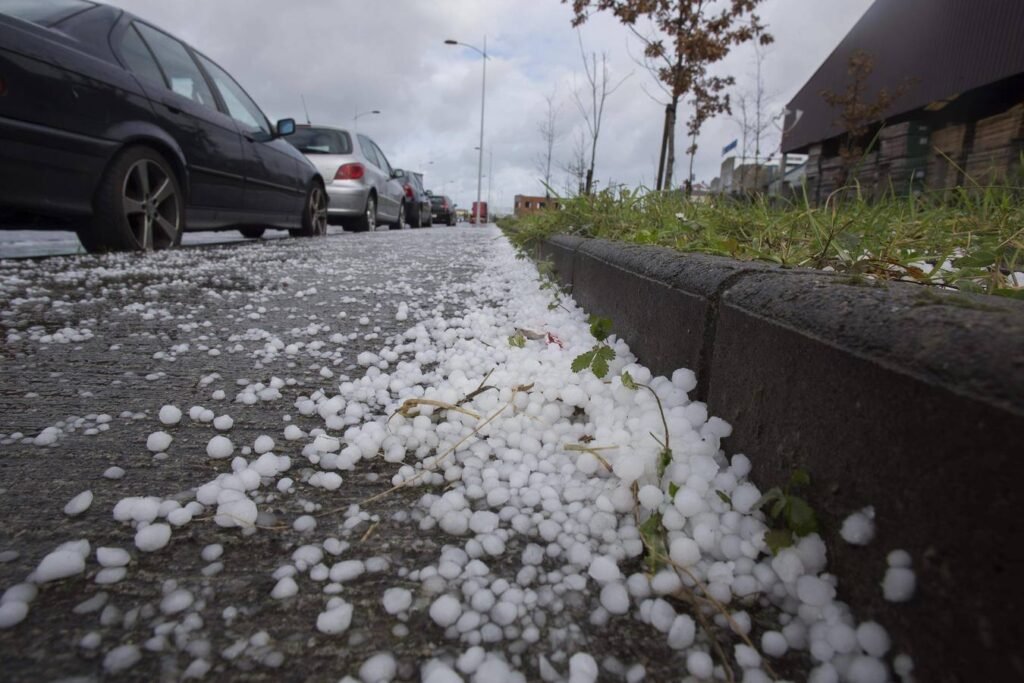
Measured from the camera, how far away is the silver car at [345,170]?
755cm

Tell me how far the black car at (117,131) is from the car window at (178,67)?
1cm

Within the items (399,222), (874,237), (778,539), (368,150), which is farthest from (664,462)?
(399,222)

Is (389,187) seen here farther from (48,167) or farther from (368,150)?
(48,167)

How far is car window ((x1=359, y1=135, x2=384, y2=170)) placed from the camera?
827 cm

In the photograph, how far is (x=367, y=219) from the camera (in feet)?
27.9

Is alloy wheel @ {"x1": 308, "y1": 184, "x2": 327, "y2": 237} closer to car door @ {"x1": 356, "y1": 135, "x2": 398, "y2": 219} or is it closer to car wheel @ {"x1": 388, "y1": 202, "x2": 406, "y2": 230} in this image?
car door @ {"x1": 356, "y1": 135, "x2": 398, "y2": 219}

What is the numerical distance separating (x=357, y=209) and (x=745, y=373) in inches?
303

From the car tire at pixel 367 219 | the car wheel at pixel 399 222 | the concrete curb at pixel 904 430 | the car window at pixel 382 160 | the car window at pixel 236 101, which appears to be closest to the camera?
the concrete curb at pixel 904 430

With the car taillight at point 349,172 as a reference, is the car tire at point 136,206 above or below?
below

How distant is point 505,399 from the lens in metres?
1.40

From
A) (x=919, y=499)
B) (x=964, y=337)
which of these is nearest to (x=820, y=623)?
(x=919, y=499)

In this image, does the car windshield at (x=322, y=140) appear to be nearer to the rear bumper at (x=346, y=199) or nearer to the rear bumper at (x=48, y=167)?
the rear bumper at (x=346, y=199)

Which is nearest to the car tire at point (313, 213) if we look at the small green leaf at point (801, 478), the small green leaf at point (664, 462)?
the small green leaf at point (664, 462)

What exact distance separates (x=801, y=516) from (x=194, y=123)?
4.54m
